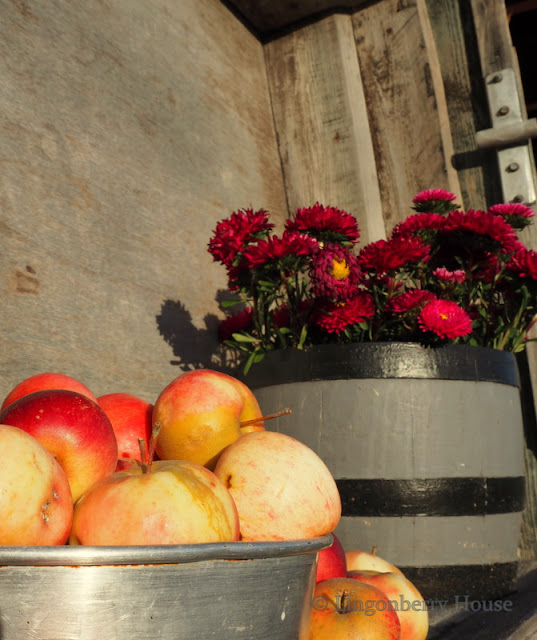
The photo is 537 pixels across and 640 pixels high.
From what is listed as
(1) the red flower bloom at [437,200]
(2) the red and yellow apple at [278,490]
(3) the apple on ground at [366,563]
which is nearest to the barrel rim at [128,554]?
(2) the red and yellow apple at [278,490]

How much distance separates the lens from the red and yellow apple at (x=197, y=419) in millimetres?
1146

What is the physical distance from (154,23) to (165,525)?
5.62ft

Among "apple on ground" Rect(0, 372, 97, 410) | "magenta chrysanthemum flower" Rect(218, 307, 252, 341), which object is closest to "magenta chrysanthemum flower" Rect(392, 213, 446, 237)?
"magenta chrysanthemum flower" Rect(218, 307, 252, 341)

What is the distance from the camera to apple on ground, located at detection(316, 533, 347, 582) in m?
1.13

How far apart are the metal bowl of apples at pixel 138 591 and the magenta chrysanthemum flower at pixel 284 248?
913 mm

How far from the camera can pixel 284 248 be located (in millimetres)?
1537

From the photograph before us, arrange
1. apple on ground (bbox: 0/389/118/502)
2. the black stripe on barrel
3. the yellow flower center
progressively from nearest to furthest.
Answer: apple on ground (bbox: 0/389/118/502) → the black stripe on barrel → the yellow flower center

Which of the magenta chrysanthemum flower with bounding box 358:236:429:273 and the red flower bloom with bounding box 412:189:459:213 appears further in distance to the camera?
the red flower bloom with bounding box 412:189:459:213

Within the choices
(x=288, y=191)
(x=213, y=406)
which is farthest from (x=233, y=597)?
(x=288, y=191)

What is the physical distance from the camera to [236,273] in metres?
1.67

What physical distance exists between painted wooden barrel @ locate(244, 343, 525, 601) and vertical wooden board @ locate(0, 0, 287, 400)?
1.47 ft

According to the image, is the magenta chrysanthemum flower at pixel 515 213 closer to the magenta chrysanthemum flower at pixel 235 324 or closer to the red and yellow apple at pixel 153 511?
the magenta chrysanthemum flower at pixel 235 324

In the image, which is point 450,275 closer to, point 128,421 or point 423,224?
point 423,224

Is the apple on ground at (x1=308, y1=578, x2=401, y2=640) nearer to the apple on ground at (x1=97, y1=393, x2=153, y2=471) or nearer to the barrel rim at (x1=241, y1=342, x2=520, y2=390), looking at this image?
the apple on ground at (x1=97, y1=393, x2=153, y2=471)
